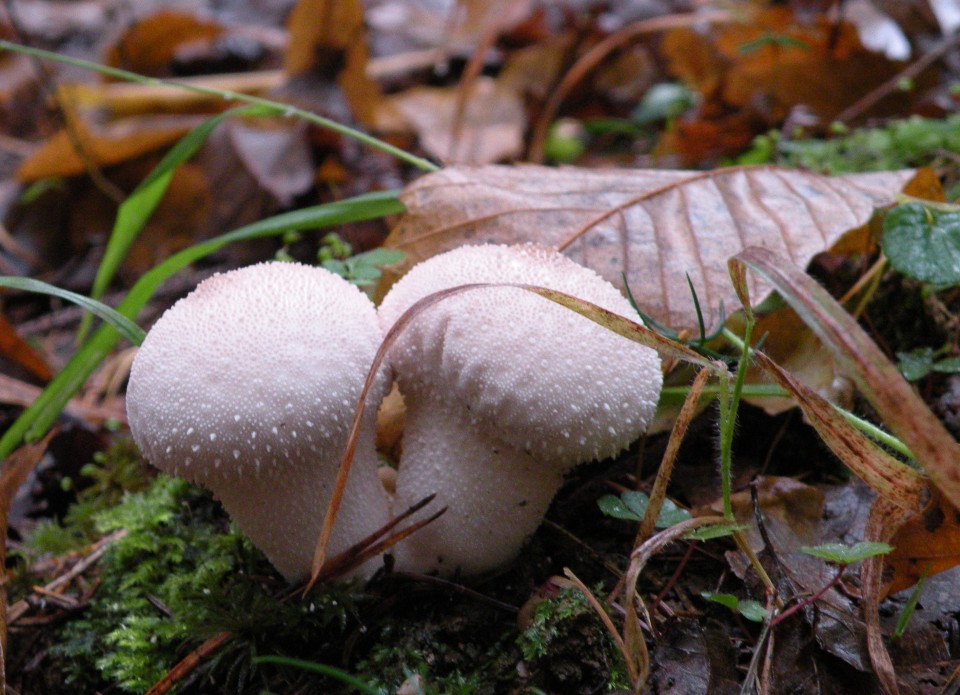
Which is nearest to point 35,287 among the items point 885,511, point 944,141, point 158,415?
point 158,415

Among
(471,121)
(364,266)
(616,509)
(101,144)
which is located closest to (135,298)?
(364,266)

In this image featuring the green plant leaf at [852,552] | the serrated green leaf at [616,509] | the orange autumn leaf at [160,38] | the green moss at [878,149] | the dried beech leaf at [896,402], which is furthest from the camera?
the orange autumn leaf at [160,38]

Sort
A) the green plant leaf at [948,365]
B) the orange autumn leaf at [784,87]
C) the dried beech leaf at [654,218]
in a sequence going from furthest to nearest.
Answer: the orange autumn leaf at [784,87] < the dried beech leaf at [654,218] < the green plant leaf at [948,365]

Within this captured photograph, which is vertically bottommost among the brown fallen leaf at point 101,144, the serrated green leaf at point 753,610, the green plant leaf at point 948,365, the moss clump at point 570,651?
the moss clump at point 570,651

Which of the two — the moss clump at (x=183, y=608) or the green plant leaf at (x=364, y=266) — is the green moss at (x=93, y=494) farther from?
the green plant leaf at (x=364, y=266)

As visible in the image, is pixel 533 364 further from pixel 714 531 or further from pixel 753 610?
pixel 753 610

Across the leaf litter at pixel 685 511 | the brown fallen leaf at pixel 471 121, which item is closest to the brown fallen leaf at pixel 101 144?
the leaf litter at pixel 685 511

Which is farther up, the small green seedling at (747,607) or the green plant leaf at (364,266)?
the green plant leaf at (364,266)
